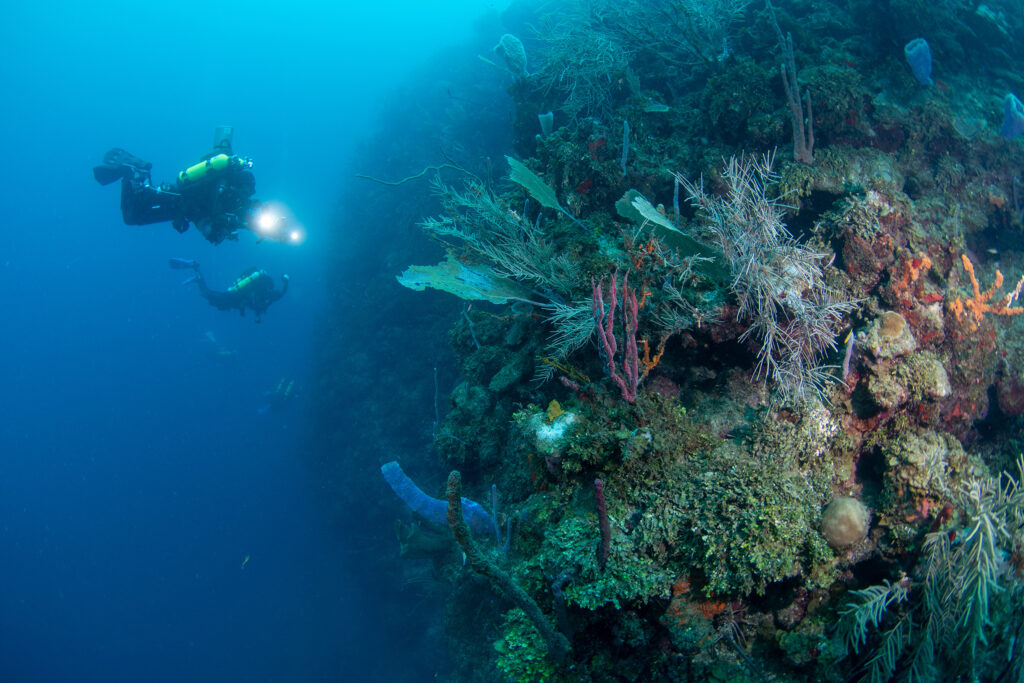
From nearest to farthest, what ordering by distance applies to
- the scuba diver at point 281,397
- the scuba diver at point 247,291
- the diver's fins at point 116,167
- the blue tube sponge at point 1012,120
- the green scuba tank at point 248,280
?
the blue tube sponge at point 1012,120 → the diver's fins at point 116,167 → the green scuba tank at point 248,280 → the scuba diver at point 247,291 → the scuba diver at point 281,397

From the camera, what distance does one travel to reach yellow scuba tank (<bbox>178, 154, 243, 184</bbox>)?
934 centimetres

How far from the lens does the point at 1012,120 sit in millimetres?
5180

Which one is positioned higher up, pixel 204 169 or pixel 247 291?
pixel 204 169

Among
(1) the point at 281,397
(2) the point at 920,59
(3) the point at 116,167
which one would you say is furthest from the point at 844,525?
(1) the point at 281,397

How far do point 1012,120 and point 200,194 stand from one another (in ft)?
47.5

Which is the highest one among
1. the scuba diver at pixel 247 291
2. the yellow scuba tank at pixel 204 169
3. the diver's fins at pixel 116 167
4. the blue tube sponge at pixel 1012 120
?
the blue tube sponge at pixel 1012 120

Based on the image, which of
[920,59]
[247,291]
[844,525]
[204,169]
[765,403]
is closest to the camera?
[844,525]

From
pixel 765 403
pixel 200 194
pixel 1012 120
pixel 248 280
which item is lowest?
pixel 248 280

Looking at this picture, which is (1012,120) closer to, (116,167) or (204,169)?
(204,169)

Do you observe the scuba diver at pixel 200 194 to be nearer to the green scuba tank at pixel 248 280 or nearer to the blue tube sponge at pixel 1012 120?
the green scuba tank at pixel 248 280

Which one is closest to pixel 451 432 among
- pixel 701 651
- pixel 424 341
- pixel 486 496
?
pixel 486 496

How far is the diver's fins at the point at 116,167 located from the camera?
9.85m

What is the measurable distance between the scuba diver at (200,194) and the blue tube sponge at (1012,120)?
1319 centimetres

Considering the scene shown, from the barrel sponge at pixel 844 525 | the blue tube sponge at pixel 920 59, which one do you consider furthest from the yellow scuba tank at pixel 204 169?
the blue tube sponge at pixel 920 59
